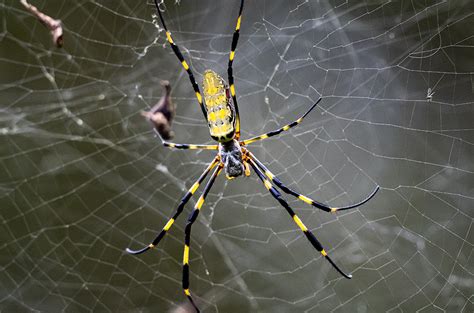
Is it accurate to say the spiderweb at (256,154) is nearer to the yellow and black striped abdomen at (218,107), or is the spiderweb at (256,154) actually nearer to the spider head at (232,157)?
the spider head at (232,157)

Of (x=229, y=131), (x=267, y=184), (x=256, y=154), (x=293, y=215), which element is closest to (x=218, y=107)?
(x=229, y=131)

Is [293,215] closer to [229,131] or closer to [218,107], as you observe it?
[229,131]

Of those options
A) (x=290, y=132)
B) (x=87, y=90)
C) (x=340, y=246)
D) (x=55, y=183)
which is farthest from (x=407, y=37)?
(x=55, y=183)

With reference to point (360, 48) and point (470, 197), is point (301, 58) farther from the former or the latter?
point (470, 197)

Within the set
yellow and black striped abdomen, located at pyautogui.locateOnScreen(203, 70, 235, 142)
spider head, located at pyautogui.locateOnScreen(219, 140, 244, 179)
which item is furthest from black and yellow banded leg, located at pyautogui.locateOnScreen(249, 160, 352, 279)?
A: yellow and black striped abdomen, located at pyautogui.locateOnScreen(203, 70, 235, 142)

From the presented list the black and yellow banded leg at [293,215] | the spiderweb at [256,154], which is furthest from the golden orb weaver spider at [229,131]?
the spiderweb at [256,154]

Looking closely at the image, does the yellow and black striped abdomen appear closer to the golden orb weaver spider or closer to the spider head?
the golden orb weaver spider

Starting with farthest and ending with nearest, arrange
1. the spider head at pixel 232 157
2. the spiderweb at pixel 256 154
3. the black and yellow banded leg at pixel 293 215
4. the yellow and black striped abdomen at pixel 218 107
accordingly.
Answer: the spiderweb at pixel 256 154 < the spider head at pixel 232 157 < the black and yellow banded leg at pixel 293 215 < the yellow and black striped abdomen at pixel 218 107
